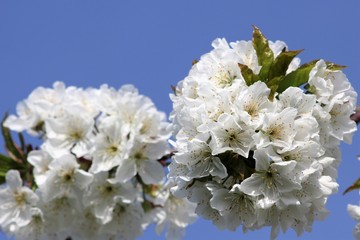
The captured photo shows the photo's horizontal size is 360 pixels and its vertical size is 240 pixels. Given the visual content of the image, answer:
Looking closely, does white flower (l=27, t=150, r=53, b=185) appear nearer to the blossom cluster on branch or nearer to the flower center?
the blossom cluster on branch

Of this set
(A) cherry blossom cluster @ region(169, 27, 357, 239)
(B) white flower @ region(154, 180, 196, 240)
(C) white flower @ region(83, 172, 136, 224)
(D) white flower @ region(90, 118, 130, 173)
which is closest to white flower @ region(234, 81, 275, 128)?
(A) cherry blossom cluster @ region(169, 27, 357, 239)

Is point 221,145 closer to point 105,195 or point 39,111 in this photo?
point 105,195

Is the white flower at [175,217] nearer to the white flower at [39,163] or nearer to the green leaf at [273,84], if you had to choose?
the white flower at [39,163]

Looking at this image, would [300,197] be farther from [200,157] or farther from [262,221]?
[200,157]

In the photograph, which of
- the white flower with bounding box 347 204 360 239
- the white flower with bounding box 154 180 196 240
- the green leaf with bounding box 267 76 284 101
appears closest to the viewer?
the green leaf with bounding box 267 76 284 101

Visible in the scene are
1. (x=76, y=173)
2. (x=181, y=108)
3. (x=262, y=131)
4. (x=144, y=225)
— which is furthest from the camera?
(x=144, y=225)

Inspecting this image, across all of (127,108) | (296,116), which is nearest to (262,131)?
(296,116)
